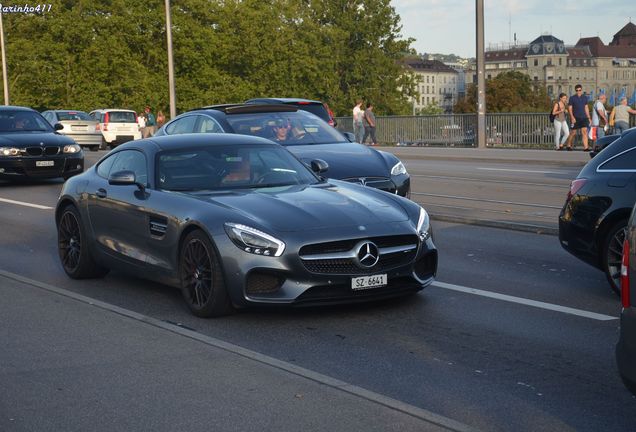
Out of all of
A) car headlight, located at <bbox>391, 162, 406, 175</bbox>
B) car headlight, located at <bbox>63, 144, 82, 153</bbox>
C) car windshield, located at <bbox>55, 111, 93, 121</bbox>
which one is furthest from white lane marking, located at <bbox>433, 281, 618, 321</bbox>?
car windshield, located at <bbox>55, 111, 93, 121</bbox>

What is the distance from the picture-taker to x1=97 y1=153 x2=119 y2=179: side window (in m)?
10.2

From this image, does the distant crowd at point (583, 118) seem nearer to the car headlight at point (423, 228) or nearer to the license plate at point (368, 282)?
the car headlight at point (423, 228)

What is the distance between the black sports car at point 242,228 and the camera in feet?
26.2

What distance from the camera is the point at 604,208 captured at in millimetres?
9172

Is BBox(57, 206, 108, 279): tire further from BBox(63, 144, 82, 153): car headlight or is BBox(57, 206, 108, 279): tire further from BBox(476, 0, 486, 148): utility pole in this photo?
BBox(476, 0, 486, 148): utility pole

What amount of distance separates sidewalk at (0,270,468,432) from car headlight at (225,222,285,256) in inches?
28.0

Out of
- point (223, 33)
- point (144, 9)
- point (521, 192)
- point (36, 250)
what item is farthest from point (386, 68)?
point (36, 250)

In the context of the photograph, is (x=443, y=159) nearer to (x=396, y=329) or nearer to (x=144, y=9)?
(x=396, y=329)

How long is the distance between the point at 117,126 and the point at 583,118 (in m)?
22.2

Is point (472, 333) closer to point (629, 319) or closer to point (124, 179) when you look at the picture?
point (629, 319)

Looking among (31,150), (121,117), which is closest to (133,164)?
(31,150)

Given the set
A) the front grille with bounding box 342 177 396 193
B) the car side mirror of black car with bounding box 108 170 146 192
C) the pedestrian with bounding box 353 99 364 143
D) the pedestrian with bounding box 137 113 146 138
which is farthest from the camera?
the pedestrian with bounding box 137 113 146 138

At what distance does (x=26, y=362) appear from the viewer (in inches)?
272

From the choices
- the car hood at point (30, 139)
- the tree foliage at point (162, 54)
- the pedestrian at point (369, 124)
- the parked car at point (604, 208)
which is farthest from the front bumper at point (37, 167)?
the tree foliage at point (162, 54)
